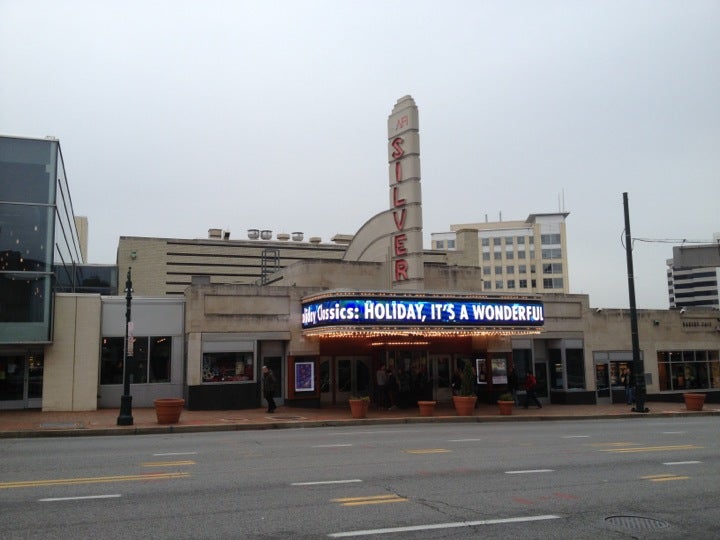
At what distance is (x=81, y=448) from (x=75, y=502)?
7093 mm

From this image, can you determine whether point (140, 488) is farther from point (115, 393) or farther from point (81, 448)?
point (115, 393)

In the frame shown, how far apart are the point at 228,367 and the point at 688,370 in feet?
80.6

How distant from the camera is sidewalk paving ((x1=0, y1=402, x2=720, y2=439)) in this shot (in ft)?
68.6

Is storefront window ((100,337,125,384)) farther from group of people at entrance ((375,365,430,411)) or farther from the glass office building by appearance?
group of people at entrance ((375,365,430,411))

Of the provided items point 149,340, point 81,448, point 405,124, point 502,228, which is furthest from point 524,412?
point 502,228

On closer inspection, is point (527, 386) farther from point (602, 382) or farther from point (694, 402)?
point (694, 402)

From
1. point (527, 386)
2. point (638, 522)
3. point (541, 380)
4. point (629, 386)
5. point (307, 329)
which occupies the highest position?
point (307, 329)

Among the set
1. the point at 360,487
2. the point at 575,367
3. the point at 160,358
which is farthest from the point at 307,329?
the point at 360,487

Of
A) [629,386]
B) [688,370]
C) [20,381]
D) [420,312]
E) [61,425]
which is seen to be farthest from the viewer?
[688,370]

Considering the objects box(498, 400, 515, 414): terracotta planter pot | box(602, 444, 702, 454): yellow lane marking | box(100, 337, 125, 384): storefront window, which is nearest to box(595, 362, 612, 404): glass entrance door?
box(498, 400, 515, 414): terracotta planter pot

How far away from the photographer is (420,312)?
2778 cm

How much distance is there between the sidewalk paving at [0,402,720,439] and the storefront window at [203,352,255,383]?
1.59 m

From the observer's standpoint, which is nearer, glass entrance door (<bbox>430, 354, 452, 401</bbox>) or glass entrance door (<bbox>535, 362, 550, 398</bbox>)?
glass entrance door (<bbox>430, 354, 452, 401</bbox>)

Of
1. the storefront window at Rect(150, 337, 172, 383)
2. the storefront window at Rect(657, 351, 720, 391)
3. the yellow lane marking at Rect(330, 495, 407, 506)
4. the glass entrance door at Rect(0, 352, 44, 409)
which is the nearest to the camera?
the yellow lane marking at Rect(330, 495, 407, 506)
